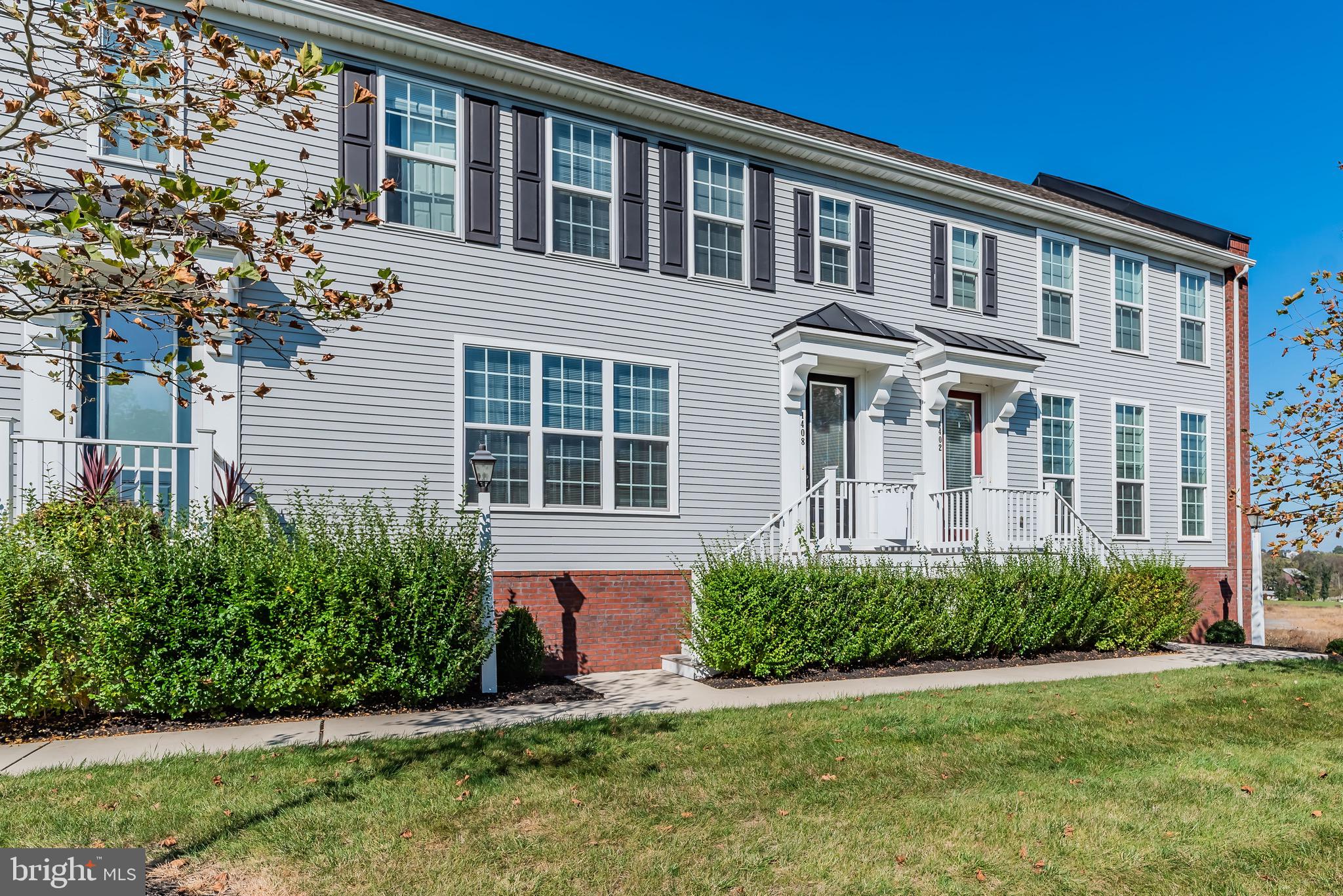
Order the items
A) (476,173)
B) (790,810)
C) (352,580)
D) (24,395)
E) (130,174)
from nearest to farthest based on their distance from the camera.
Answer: (790,810)
(352,580)
(24,395)
(130,174)
(476,173)

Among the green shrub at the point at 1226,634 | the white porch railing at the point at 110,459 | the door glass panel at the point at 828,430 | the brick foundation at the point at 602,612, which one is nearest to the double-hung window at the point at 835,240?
the door glass panel at the point at 828,430

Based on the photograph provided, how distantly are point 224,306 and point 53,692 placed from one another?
4214 mm

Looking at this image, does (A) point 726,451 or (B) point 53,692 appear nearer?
(B) point 53,692

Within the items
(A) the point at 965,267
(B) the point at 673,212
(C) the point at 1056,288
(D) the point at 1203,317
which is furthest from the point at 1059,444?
(B) the point at 673,212

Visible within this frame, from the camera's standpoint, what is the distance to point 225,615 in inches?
273

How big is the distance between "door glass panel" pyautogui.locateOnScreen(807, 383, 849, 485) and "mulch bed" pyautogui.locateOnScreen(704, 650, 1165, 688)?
275 centimetres

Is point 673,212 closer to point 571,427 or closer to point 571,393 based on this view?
point 571,393

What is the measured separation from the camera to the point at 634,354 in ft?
A: 35.4

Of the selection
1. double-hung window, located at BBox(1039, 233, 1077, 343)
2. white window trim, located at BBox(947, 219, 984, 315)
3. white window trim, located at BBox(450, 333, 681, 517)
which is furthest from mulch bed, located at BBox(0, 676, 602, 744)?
double-hung window, located at BBox(1039, 233, 1077, 343)

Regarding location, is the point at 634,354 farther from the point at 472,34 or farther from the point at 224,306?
the point at 224,306

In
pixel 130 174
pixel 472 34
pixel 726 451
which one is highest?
pixel 472 34

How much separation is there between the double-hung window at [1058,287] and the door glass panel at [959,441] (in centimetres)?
191

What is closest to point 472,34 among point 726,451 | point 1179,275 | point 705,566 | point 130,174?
point 130,174

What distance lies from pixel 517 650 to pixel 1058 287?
1010 cm
